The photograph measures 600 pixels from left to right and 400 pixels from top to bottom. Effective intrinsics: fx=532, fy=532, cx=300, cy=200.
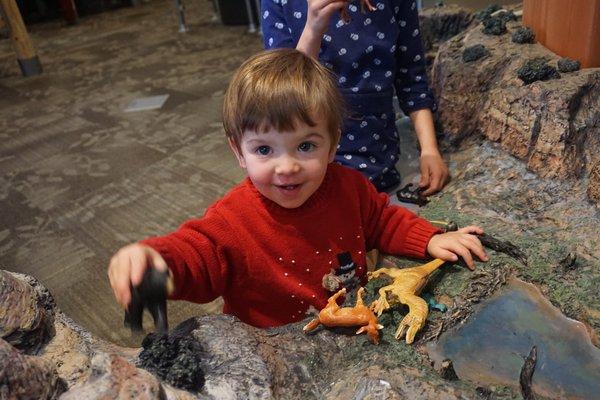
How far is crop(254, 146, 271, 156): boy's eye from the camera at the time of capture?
3.86 feet

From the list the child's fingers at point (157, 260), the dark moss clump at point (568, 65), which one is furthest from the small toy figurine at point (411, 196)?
the child's fingers at point (157, 260)

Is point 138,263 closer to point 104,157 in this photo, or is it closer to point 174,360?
point 174,360

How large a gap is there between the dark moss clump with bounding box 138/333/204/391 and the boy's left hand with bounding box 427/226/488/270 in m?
0.65

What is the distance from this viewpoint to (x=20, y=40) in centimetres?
577

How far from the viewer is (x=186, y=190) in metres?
3.12

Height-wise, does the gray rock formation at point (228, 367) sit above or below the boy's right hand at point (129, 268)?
below

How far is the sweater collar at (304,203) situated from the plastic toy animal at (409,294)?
0.75 feet

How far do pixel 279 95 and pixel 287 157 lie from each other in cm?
14

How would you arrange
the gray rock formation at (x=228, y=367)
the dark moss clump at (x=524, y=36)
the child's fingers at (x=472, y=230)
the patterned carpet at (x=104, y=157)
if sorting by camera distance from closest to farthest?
the gray rock formation at (x=228, y=367) → the child's fingers at (x=472, y=230) → the dark moss clump at (x=524, y=36) → the patterned carpet at (x=104, y=157)

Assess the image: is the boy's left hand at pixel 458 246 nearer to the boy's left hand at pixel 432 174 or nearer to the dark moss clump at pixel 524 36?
the boy's left hand at pixel 432 174

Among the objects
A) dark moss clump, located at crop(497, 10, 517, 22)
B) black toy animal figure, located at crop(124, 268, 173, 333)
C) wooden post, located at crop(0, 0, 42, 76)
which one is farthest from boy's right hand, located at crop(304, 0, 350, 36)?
wooden post, located at crop(0, 0, 42, 76)

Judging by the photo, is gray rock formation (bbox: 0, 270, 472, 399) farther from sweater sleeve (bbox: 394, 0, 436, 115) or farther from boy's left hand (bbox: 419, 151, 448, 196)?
sweater sleeve (bbox: 394, 0, 436, 115)

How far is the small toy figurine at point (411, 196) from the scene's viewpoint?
5.87 feet

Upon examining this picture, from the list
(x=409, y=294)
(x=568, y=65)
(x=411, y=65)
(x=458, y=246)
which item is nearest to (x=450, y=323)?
(x=409, y=294)
